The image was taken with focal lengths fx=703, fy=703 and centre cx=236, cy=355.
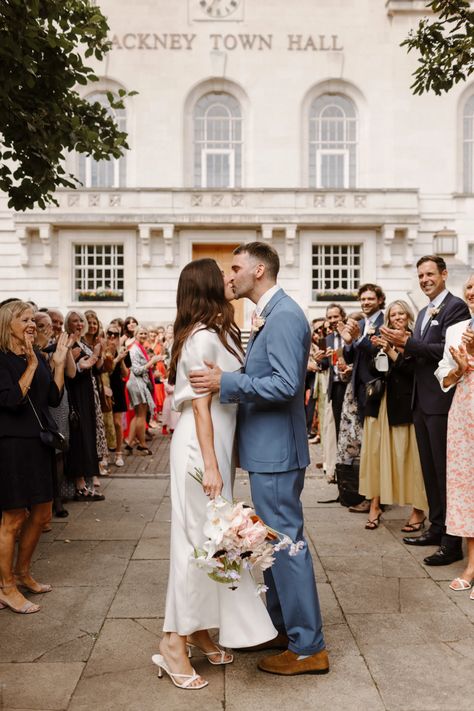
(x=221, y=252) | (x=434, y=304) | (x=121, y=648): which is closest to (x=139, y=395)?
(x=434, y=304)

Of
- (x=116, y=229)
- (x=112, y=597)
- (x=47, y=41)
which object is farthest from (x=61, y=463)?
(x=116, y=229)

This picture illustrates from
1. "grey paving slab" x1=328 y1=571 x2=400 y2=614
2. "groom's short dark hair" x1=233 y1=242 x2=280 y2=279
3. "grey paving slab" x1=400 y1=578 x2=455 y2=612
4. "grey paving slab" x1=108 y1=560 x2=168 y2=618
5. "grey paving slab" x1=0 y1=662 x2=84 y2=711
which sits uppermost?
"groom's short dark hair" x1=233 y1=242 x2=280 y2=279

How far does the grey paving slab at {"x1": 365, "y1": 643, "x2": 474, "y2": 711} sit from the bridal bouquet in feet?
3.14

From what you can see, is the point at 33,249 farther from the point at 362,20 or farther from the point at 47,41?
the point at 47,41

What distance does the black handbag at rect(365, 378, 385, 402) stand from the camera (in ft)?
22.6

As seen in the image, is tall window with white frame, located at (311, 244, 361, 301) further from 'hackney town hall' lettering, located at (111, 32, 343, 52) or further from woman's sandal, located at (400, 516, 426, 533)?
woman's sandal, located at (400, 516, 426, 533)

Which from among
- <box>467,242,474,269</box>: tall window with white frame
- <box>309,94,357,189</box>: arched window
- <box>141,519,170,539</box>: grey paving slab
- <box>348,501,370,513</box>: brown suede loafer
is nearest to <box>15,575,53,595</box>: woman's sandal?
<box>141,519,170,539</box>: grey paving slab

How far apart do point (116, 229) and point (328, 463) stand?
17.1 metres

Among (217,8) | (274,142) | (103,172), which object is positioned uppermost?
(217,8)

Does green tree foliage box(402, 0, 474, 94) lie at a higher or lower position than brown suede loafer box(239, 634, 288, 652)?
higher

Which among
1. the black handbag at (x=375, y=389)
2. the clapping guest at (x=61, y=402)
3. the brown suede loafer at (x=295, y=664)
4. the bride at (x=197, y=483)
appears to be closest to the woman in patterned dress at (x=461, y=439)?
the black handbag at (x=375, y=389)

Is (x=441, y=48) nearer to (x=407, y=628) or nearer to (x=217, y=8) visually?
(x=407, y=628)

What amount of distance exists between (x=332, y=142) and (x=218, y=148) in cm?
415

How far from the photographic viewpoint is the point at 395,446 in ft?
22.6
